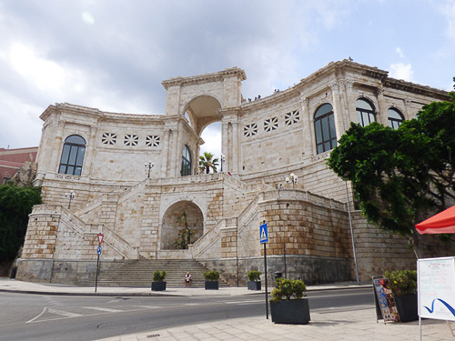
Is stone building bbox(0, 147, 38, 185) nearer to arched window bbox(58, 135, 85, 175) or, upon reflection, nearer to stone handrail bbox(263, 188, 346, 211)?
arched window bbox(58, 135, 85, 175)

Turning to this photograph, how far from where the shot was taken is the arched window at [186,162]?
44.6 m

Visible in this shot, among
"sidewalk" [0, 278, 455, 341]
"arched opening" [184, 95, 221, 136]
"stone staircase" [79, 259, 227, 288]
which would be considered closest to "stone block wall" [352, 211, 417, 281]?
"stone staircase" [79, 259, 227, 288]

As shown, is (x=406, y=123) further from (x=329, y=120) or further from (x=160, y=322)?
(x=160, y=322)

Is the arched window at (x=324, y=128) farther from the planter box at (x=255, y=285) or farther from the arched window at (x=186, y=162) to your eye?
the arched window at (x=186, y=162)

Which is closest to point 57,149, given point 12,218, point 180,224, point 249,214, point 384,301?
point 12,218

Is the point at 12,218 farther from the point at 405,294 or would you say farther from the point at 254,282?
the point at 405,294

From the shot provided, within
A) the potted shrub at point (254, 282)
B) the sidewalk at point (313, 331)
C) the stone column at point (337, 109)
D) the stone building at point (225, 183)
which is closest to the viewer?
the sidewalk at point (313, 331)

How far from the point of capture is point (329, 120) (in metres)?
32.4

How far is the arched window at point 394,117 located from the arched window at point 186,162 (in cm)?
2722

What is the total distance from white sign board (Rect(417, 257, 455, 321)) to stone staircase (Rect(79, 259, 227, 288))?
686 inches

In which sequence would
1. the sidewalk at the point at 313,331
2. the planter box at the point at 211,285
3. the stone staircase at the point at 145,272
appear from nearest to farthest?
the sidewalk at the point at 313,331, the planter box at the point at 211,285, the stone staircase at the point at 145,272

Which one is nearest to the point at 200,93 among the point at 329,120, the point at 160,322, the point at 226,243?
the point at 329,120

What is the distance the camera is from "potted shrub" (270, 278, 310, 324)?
7.24 meters

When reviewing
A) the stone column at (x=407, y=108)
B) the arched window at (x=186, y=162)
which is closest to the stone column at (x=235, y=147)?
the arched window at (x=186, y=162)
